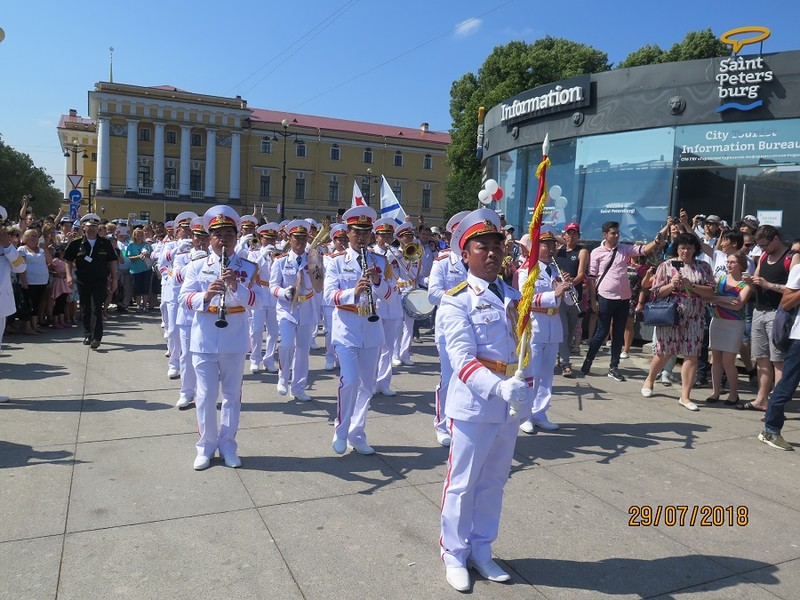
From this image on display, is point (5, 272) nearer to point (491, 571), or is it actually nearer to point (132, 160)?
point (491, 571)

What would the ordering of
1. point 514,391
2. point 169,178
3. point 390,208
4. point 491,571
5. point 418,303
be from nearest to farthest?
point 514,391
point 491,571
point 418,303
point 390,208
point 169,178

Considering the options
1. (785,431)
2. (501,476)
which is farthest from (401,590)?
(785,431)

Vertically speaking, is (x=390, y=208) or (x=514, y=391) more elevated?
(x=390, y=208)

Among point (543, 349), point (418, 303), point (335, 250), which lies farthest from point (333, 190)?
point (543, 349)

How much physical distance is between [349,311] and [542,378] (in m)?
2.33

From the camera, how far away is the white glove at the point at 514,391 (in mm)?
3162

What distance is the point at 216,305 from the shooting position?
17.4 feet

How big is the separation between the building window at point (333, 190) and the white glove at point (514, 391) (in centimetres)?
7923

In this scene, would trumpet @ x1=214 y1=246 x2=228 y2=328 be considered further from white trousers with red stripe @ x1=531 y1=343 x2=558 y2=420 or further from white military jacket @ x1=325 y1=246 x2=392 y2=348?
white trousers with red stripe @ x1=531 y1=343 x2=558 y2=420

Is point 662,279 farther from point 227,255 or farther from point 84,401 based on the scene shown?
point 84,401

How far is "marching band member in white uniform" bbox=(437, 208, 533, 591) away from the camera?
3.53m
